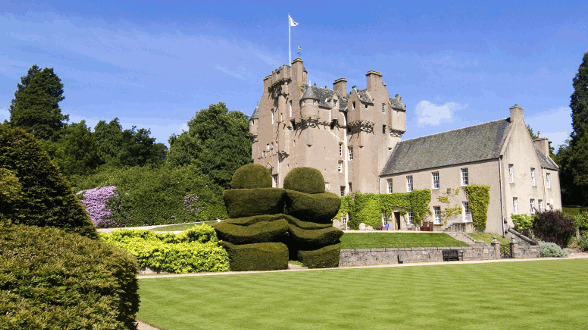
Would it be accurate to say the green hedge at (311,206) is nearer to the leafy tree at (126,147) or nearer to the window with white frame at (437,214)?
the window with white frame at (437,214)

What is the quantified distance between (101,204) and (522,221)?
35.4 meters

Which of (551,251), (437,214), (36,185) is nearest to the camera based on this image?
(36,185)

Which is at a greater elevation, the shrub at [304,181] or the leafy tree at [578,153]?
the leafy tree at [578,153]

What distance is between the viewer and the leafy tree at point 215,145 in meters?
51.7

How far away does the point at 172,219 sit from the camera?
40531mm

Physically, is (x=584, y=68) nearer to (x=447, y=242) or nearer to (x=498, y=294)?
(x=447, y=242)

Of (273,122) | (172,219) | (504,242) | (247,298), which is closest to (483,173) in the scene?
(504,242)

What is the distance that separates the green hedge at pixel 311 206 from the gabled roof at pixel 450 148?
20023 millimetres

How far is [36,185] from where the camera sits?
6.63 m

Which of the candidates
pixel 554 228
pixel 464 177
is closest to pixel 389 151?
pixel 464 177

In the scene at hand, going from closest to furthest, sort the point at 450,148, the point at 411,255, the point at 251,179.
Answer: the point at 251,179 → the point at 411,255 → the point at 450,148

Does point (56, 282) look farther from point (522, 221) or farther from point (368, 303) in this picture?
point (522, 221)

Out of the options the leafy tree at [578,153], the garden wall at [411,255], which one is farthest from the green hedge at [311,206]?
the leafy tree at [578,153]

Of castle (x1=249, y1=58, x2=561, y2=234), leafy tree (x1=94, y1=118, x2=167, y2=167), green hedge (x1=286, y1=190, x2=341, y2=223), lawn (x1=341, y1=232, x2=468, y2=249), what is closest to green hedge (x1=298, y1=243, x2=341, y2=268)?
green hedge (x1=286, y1=190, x2=341, y2=223)
